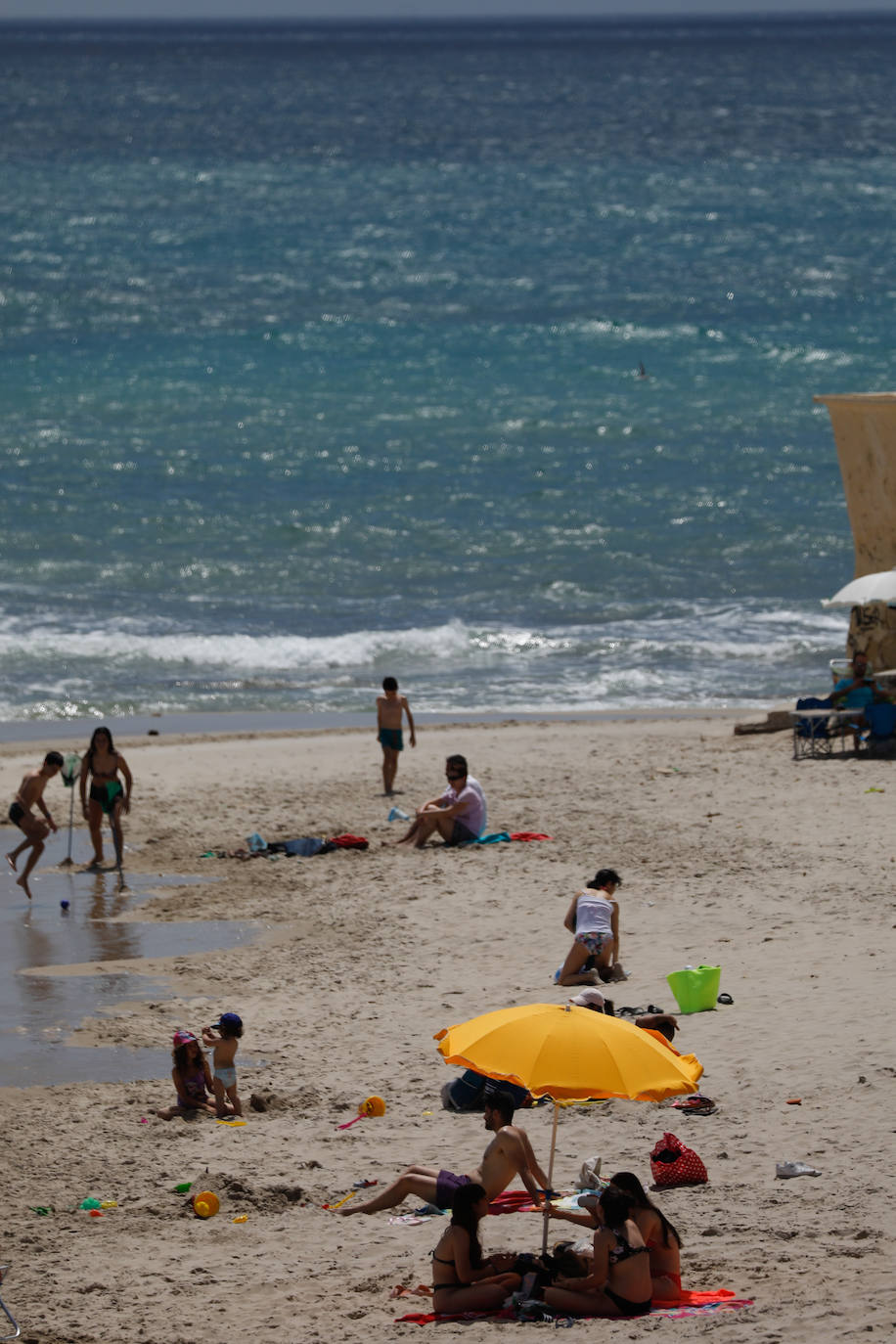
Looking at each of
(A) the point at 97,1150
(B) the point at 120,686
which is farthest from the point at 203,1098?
(B) the point at 120,686

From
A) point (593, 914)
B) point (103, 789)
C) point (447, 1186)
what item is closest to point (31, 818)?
point (103, 789)

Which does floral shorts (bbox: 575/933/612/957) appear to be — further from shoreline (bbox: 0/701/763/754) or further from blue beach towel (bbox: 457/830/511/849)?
shoreline (bbox: 0/701/763/754)

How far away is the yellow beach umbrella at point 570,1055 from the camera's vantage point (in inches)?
271

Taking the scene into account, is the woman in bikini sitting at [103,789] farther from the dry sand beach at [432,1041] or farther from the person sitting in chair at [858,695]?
the person sitting in chair at [858,695]

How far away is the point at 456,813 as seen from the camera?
13633mm

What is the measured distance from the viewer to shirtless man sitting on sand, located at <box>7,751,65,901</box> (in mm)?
12969

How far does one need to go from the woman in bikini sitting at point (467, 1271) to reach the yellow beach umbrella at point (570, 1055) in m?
0.33

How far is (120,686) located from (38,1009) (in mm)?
10868

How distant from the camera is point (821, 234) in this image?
53.0 metres

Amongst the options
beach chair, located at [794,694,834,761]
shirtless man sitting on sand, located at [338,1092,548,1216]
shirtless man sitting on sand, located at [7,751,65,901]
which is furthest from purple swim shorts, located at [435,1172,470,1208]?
beach chair, located at [794,694,834,761]

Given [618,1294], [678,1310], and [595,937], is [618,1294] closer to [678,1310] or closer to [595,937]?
[678,1310]

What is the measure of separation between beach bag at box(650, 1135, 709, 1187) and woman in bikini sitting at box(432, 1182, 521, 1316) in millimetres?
1125

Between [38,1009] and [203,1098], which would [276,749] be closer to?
[38,1009]

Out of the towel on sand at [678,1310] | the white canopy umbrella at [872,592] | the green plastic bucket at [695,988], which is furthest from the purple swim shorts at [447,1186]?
the white canopy umbrella at [872,592]
